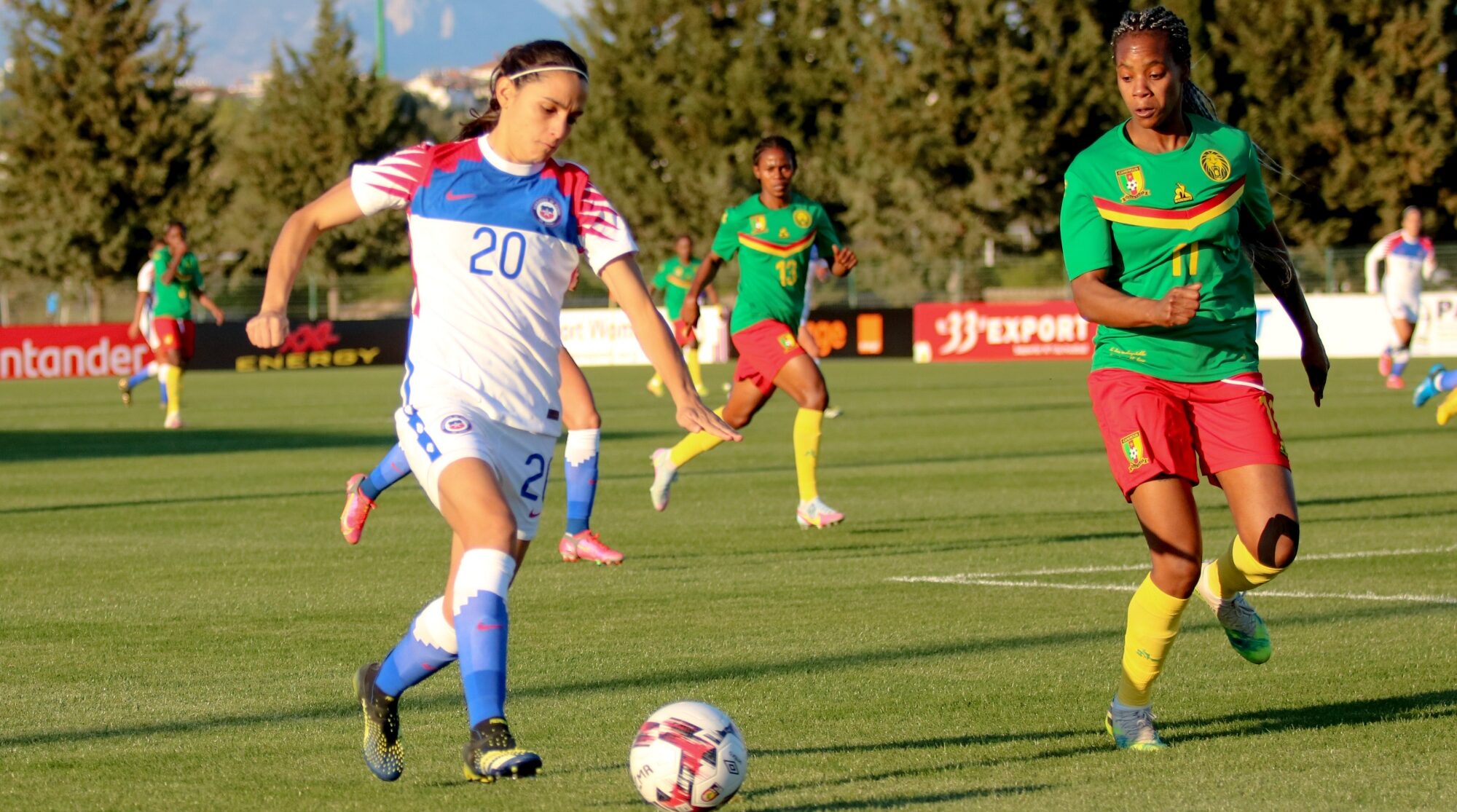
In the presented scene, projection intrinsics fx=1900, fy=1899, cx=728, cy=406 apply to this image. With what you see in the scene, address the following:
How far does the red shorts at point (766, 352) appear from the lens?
468 inches

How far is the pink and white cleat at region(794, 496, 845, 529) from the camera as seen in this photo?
38.1 feet

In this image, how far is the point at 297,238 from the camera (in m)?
5.11

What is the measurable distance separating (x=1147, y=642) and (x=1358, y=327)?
33847mm

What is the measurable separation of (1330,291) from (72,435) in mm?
30687

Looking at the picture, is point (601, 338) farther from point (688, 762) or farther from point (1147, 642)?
point (688, 762)

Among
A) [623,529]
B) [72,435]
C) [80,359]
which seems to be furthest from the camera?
[80,359]

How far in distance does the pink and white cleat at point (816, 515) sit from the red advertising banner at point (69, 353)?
1147 inches

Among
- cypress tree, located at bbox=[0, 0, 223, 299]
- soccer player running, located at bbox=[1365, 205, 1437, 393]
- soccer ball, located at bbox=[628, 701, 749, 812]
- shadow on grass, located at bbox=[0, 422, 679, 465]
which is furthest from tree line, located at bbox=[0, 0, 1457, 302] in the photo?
soccer ball, located at bbox=[628, 701, 749, 812]

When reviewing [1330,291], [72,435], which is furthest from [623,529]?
[1330,291]

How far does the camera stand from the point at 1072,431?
19.5 metres

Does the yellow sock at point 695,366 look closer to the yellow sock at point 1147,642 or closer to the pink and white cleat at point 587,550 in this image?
the pink and white cleat at point 587,550

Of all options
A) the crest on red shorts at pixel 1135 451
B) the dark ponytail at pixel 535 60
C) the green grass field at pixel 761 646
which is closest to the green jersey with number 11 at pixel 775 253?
the green grass field at pixel 761 646

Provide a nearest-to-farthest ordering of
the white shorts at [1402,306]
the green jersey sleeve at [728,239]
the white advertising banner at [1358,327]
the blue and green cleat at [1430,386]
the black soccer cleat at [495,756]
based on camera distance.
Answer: the black soccer cleat at [495,756], the green jersey sleeve at [728,239], the blue and green cleat at [1430,386], the white shorts at [1402,306], the white advertising banner at [1358,327]

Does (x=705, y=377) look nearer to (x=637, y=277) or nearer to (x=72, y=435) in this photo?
(x=72, y=435)
